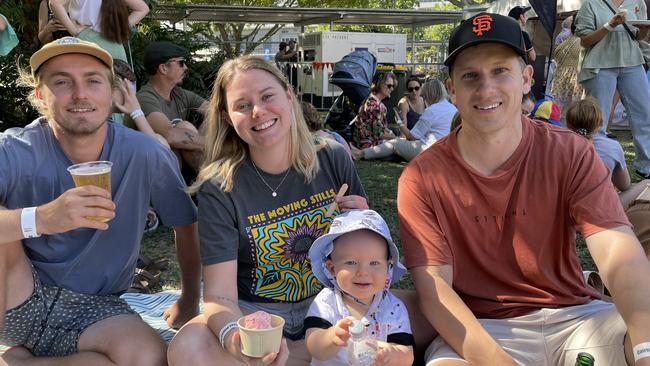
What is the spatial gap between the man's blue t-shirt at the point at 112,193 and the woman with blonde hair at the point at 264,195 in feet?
0.89

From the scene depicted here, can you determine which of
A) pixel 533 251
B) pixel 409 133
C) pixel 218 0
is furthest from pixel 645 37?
pixel 218 0

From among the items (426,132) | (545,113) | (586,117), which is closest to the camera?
(586,117)

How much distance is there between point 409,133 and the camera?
32.3ft

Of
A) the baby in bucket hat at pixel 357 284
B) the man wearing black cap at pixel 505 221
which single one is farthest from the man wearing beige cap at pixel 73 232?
the man wearing black cap at pixel 505 221

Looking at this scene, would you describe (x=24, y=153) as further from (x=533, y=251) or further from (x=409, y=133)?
(x=409, y=133)

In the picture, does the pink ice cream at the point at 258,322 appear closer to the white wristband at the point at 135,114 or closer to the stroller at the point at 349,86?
the white wristband at the point at 135,114

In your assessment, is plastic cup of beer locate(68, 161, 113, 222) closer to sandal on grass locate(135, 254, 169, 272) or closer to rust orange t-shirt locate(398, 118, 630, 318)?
rust orange t-shirt locate(398, 118, 630, 318)

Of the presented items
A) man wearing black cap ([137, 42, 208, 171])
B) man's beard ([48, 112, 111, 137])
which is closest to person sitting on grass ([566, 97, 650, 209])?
man wearing black cap ([137, 42, 208, 171])

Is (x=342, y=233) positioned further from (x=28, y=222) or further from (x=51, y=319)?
(x=51, y=319)

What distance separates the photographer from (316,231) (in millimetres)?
2879

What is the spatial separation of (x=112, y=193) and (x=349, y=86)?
7860 millimetres

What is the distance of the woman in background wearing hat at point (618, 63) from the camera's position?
22.6ft

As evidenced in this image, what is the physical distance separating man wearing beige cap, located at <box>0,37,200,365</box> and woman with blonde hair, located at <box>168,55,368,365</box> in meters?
0.34

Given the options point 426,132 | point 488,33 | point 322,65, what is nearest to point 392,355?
point 488,33
